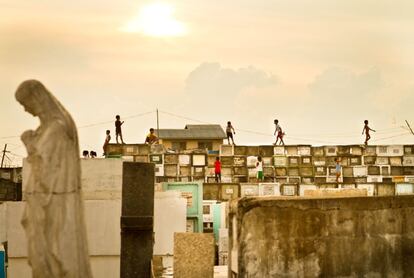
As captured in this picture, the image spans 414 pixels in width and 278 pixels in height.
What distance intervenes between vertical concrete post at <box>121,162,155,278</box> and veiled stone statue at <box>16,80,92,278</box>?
503 cm

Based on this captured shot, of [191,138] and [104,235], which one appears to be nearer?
[104,235]

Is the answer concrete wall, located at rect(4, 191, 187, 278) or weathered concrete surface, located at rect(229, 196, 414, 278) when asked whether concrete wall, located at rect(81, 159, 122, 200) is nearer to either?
concrete wall, located at rect(4, 191, 187, 278)

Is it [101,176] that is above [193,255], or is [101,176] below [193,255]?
above

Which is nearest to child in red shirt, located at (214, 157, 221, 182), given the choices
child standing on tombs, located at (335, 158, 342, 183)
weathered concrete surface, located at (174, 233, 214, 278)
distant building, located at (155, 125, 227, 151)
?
child standing on tombs, located at (335, 158, 342, 183)

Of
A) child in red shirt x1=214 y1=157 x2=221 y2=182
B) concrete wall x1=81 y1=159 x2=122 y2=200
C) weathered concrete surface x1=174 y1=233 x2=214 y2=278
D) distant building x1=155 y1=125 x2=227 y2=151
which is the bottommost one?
weathered concrete surface x1=174 y1=233 x2=214 y2=278

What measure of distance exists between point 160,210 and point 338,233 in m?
10.9

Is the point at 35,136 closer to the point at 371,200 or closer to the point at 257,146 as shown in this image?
the point at 371,200

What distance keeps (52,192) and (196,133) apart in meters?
61.5

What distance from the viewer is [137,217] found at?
11594mm

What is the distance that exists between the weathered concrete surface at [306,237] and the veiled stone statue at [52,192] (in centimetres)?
362

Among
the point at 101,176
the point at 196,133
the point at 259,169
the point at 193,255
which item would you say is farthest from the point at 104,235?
the point at 196,133

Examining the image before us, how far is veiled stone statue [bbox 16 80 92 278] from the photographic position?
6.39 metres

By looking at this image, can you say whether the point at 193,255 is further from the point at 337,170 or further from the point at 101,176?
the point at 337,170

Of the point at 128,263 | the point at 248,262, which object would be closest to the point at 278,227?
the point at 248,262
